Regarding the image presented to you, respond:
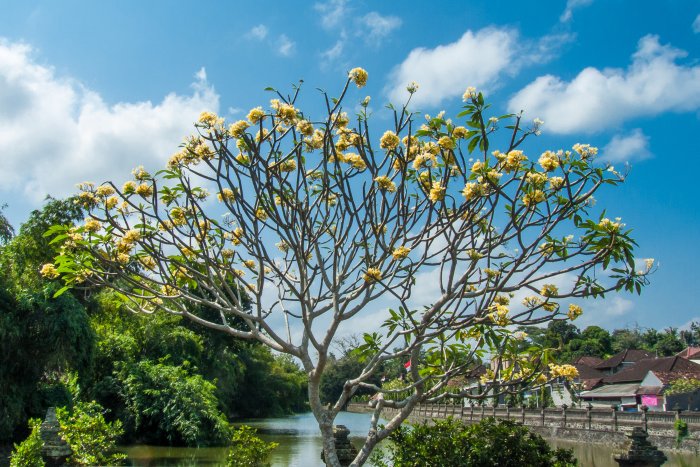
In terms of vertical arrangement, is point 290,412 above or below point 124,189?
below

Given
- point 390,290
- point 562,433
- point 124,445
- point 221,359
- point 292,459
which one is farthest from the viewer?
point 221,359

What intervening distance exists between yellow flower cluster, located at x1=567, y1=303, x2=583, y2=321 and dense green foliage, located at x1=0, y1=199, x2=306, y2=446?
5.46 metres

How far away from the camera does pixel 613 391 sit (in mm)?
44031

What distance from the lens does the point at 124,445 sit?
20453 mm

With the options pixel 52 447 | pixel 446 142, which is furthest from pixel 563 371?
pixel 52 447

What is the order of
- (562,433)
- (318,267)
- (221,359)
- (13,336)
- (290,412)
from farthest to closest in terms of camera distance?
1. (290,412)
2. (221,359)
3. (562,433)
4. (13,336)
5. (318,267)

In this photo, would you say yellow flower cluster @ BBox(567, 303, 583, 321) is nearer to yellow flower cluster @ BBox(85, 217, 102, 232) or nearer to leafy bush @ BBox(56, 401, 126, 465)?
yellow flower cluster @ BBox(85, 217, 102, 232)

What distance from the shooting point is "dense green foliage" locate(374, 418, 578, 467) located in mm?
6328

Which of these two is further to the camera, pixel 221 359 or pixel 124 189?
pixel 221 359

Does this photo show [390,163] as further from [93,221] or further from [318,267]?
[93,221]

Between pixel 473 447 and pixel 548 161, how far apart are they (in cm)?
312

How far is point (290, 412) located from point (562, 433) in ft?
120

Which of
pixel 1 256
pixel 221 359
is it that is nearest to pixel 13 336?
pixel 1 256

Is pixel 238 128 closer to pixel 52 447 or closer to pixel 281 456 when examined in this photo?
pixel 52 447
